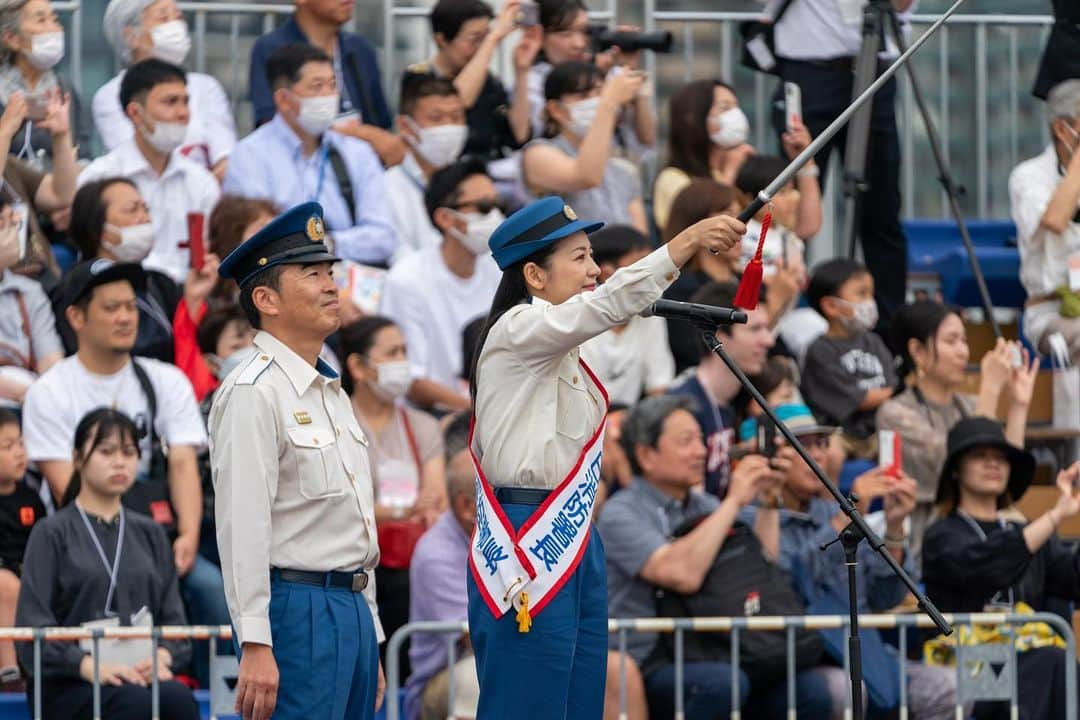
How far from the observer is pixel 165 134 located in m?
10.4

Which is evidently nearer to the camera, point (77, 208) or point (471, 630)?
point (471, 630)

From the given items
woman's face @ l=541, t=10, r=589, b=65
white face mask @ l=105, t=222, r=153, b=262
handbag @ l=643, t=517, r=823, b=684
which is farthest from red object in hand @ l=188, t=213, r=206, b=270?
woman's face @ l=541, t=10, r=589, b=65

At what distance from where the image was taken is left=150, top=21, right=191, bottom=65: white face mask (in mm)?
11055

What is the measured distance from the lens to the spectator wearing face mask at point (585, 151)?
10867 millimetres

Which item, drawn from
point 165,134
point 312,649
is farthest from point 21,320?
point 312,649

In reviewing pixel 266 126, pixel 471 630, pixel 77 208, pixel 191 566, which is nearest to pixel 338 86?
pixel 266 126

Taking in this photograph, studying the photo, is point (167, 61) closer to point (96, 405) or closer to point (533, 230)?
point (96, 405)

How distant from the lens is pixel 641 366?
10109 millimetres

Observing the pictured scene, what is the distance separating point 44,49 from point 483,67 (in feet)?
7.48

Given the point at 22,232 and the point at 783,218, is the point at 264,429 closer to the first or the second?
the point at 22,232

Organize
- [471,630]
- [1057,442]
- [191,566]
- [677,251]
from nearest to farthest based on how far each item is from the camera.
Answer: [677,251]
[471,630]
[191,566]
[1057,442]

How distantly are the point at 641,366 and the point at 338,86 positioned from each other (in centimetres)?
242

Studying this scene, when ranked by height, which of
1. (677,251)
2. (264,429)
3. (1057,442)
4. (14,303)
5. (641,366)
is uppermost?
(677,251)

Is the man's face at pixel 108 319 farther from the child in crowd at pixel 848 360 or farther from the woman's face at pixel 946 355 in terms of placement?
the woman's face at pixel 946 355
